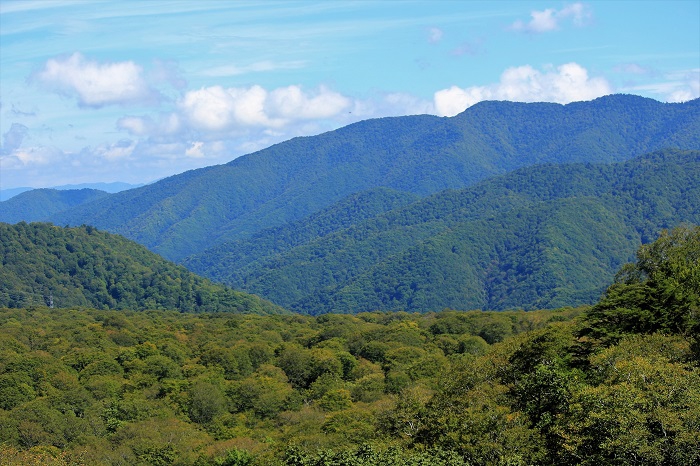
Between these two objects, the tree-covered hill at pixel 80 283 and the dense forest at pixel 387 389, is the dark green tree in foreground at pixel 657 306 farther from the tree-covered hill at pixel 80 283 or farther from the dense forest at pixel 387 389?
the tree-covered hill at pixel 80 283

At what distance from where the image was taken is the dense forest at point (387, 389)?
30578mm

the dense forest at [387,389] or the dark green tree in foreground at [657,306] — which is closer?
the dense forest at [387,389]

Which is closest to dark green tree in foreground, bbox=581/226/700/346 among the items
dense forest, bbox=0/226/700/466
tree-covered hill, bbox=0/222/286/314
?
dense forest, bbox=0/226/700/466

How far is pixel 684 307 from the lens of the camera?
133 feet

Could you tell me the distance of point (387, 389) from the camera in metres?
63.6

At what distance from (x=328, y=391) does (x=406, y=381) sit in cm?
665

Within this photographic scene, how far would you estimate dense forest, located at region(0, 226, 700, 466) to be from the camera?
3058 cm

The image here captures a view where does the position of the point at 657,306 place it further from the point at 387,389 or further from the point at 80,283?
the point at 80,283

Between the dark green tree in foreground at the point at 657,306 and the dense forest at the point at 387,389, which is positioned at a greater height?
the dark green tree in foreground at the point at 657,306

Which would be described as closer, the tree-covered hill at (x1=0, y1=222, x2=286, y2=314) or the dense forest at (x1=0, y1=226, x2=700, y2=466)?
the dense forest at (x1=0, y1=226, x2=700, y2=466)

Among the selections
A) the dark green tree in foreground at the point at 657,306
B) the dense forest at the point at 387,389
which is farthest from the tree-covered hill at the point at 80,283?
the dark green tree in foreground at the point at 657,306

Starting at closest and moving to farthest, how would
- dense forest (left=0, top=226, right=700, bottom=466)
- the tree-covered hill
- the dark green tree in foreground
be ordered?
dense forest (left=0, top=226, right=700, bottom=466)
the dark green tree in foreground
the tree-covered hill

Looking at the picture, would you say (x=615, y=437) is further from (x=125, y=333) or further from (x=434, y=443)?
(x=125, y=333)

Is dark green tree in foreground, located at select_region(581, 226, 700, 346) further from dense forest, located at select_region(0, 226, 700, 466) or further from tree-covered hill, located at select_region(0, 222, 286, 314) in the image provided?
tree-covered hill, located at select_region(0, 222, 286, 314)
